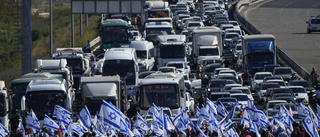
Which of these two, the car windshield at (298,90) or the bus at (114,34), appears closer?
the car windshield at (298,90)

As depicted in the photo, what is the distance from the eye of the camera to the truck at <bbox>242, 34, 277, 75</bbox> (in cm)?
5050

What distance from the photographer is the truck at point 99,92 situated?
34.5 m

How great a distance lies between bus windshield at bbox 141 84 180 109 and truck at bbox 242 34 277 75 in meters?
16.3

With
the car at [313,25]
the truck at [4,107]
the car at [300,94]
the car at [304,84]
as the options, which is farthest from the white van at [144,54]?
the car at [313,25]

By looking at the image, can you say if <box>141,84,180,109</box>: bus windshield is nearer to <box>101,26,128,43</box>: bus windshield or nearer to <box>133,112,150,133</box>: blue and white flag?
<box>133,112,150,133</box>: blue and white flag

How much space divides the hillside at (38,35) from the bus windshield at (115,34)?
30.6ft

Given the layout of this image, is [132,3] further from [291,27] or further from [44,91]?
[291,27]

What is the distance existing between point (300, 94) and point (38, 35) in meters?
67.6

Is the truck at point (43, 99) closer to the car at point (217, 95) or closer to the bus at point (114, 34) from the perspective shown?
the car at point (217, 95)

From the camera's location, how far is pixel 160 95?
115 feet

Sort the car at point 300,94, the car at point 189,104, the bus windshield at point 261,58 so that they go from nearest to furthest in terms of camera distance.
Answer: the car at point 189,104, the car at point 300,94, the bus windshield at point 261,58

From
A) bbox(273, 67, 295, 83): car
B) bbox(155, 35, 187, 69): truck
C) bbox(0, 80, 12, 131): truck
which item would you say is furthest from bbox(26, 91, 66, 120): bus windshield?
bbox(155, 35, 187, 69): truck

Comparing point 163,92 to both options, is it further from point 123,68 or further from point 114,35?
point 114,35

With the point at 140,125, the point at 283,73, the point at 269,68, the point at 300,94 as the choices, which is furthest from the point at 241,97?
the point at 140,125
